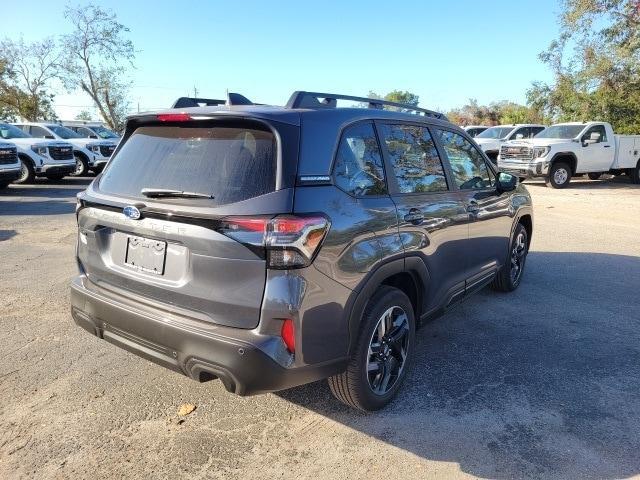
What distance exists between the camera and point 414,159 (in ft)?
11.9

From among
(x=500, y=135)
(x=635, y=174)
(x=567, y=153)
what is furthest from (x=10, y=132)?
(x=635, y=174)

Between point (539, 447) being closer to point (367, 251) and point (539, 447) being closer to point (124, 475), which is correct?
point (367, 251)

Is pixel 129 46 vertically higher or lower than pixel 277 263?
higher

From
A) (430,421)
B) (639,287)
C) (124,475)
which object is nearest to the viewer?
(124,475)

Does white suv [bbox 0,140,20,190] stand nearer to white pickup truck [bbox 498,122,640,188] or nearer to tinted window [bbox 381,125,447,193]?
tinted window [bbox 381,125,447,193]

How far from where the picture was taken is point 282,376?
254 cm

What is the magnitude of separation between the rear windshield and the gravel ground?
138 cm

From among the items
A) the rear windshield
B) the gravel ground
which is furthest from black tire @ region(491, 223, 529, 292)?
the rear windshield

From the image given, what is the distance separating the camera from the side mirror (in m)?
4.86

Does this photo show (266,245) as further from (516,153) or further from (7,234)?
(516,153)

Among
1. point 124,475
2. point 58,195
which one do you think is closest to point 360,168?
point 124,475

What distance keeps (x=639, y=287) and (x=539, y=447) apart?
3.98 metres

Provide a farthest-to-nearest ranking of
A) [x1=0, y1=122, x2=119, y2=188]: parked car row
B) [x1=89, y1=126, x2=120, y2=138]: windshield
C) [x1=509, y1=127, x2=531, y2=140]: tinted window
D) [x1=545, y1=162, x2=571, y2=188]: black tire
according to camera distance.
A: 1. [x1=89, y1=126, x2=120, y2=138]: windshield
2. [x1=509, y1=127, x2=531, y2=140]: tinted window
3. [x1=545, y1=162, x2=571, y2=188]: black tire
4. [x1=0, y1=122, x2=119, y2=188]: parked car row

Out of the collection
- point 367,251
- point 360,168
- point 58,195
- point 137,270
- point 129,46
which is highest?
point 129,46
